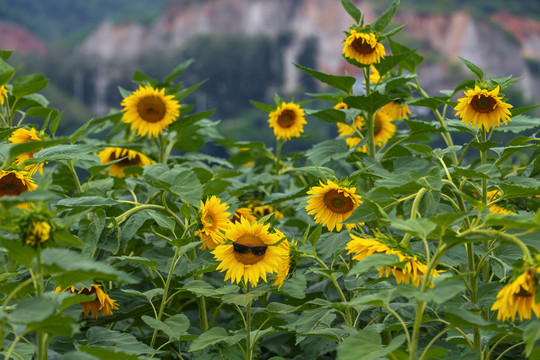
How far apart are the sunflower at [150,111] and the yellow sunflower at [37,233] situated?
95 centimetres

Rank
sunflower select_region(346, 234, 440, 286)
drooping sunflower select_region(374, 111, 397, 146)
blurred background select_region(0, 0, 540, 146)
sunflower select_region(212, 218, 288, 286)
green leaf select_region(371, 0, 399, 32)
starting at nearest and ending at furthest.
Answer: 1. sunflower select_region(346, 234, 440, 286)
2. sunflower select_region(212, 218, 288, 286)
3. green leaf select_region(371, 0, 399, 32)
4. drooping sunflower select_region(374, 111, 397, 146)
5. blurred background select_region(0, 0, 540, 146)

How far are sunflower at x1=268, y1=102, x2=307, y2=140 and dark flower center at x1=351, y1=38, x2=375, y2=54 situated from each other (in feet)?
1.61

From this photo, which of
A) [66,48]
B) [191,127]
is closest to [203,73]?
[66,48]

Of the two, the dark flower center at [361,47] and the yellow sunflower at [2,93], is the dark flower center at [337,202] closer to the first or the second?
the dark flower center at [361,47]

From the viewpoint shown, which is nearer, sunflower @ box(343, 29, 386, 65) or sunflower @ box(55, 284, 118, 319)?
sunflower @ box(55, 284, 118, 319)

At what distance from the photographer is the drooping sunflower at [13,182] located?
1249 mm

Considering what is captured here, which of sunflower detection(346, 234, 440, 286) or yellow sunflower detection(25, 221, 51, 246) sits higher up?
sunflower detection(346, 234, 440, 286)

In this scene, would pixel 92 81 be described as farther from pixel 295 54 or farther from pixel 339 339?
pixel 339 339

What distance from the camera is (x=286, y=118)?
6.42 feet

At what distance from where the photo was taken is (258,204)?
5.98 feet

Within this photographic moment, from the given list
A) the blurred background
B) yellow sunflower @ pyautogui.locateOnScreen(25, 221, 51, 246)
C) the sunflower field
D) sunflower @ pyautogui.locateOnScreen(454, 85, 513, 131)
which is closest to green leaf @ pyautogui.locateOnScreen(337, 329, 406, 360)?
the sunflower field

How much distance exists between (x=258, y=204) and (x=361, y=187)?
32cm

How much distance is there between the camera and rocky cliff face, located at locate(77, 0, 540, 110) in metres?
37.7

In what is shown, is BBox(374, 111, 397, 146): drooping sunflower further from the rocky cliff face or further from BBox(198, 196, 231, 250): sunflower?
the rocky cliff face
